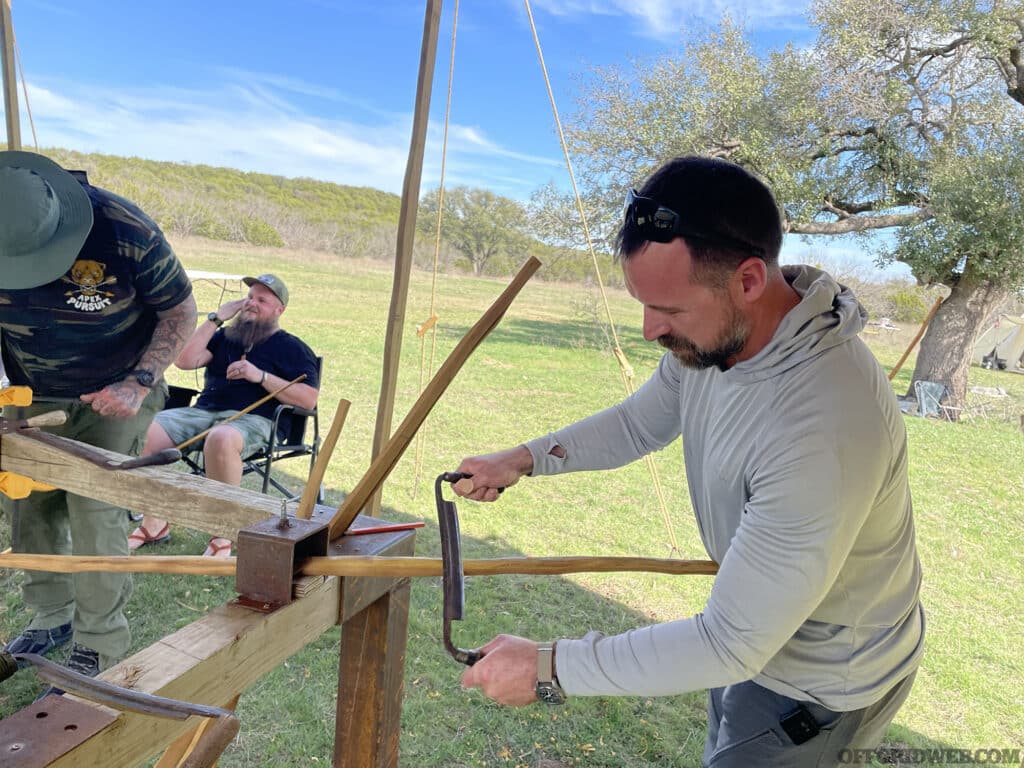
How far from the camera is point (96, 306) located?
2.54m

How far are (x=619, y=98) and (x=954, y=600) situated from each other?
10.6 meters

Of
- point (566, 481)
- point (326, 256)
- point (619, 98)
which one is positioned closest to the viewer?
point (566, 481)

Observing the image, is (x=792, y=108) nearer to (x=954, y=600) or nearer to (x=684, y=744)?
(x=954, y=600)

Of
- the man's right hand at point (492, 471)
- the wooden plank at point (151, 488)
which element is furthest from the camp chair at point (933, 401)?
the wooden plank at point (151, 488)

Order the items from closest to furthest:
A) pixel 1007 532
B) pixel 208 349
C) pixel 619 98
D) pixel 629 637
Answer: pixel 629 637 < pixel 208 349 < pixel 1007 532 < pixel 619 98

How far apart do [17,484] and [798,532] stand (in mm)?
1969

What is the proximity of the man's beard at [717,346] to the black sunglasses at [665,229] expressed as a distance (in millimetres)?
133

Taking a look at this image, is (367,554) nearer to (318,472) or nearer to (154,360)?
(318,472)

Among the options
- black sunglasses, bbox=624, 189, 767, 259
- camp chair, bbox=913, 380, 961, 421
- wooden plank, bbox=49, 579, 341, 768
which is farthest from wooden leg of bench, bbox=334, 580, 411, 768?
camp chair, bbox=913, 380, 961, 421

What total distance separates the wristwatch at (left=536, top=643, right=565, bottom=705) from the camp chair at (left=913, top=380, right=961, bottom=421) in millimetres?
12575

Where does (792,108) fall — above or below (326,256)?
above

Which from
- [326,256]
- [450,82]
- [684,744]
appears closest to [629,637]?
[684,744]

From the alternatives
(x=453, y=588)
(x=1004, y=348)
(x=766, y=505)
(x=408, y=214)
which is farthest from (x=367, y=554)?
(x=1004, y=348)

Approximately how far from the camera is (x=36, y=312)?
250 cm
